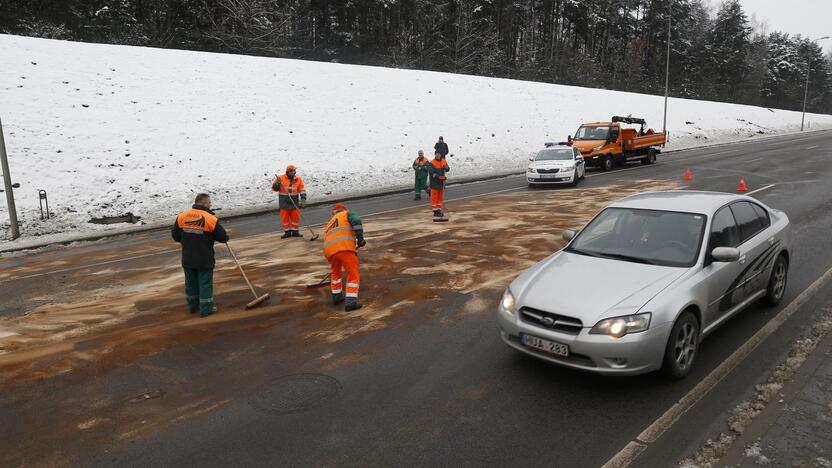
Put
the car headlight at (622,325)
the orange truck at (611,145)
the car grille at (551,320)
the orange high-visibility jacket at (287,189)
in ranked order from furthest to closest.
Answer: the orange truck at (611,145) < the orange high-visibility jacket at (287,189) < the car grille at (551,320) < the car headlight at (622,325)

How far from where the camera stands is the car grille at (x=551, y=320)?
465 cm

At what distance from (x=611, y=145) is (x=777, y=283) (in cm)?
1795

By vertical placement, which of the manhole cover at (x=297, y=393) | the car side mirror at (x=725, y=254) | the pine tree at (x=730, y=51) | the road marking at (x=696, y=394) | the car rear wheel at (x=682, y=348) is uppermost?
the pine tree at (x=730, y=51)

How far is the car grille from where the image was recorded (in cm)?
465

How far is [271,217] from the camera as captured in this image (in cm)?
1611

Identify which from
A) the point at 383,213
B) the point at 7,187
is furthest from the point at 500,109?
the point at 7,187

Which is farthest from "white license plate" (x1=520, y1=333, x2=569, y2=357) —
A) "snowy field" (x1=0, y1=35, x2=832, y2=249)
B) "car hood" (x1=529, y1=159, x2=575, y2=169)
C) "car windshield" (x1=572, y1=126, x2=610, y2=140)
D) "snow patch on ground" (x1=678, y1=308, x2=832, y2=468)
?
"car windshield" (x1=572, y1=126, x2=610, y2=140)

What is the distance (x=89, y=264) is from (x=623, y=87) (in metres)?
64.4

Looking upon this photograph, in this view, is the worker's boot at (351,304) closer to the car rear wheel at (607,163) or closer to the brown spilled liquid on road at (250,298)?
the brown spilled liquid on road at (250,298)

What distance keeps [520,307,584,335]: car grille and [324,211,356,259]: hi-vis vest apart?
3028 mm

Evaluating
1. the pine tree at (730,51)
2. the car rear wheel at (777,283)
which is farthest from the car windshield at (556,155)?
the pine tree at (730,51)

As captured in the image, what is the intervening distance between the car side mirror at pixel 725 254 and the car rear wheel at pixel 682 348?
2.27 ft

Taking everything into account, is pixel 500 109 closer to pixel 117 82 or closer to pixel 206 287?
pixel 117 82

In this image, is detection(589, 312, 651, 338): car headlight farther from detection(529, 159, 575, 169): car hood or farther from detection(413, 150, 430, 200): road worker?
detection(529, 159, 575, 169): car hood
